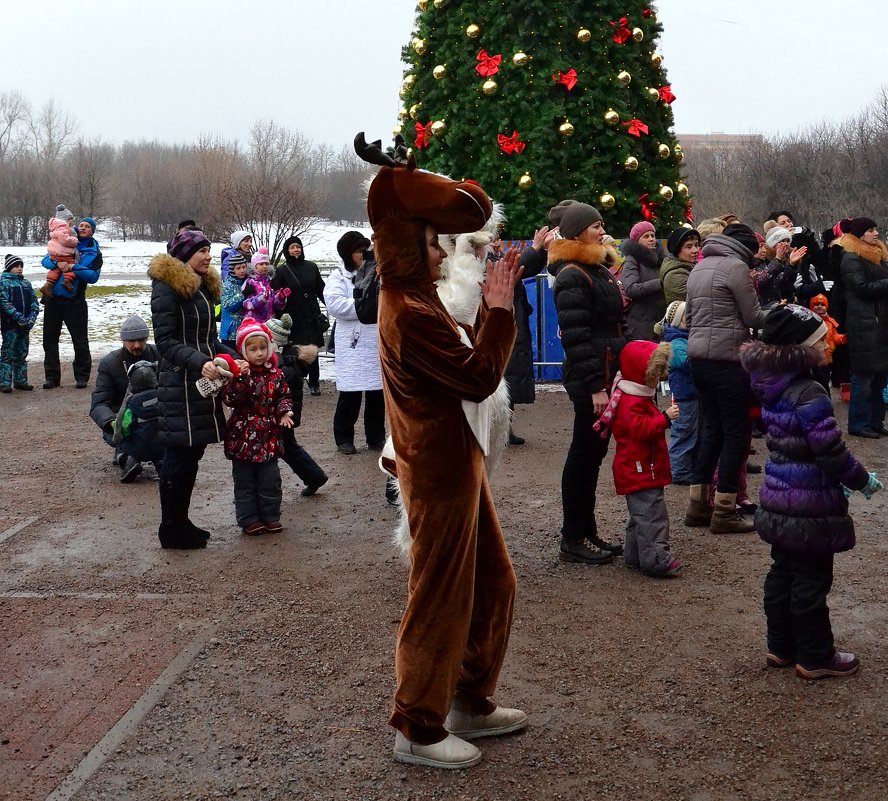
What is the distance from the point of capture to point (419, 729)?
4.06 m

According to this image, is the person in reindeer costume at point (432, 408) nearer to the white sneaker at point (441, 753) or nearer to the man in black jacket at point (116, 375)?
the white sneaker at point (441, 753)

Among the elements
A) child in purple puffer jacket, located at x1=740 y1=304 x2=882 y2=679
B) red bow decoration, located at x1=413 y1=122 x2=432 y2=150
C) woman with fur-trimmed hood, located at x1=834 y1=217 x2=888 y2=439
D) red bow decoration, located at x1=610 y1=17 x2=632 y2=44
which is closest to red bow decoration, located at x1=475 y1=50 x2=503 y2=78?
red bow decoration, located at x1=413 y1=122 x2=432 y2=150

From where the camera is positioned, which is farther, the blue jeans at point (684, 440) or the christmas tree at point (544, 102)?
the christmas tree at point (544, 102)

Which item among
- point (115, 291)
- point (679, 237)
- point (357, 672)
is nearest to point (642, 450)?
point (357, 672)

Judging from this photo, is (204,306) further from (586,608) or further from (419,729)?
(419,729)

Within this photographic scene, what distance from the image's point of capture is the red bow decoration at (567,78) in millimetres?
12461

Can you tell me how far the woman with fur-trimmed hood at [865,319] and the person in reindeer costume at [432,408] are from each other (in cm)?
681

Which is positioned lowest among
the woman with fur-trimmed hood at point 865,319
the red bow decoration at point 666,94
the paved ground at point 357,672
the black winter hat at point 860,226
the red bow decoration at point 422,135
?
the paved ground at point 357,672

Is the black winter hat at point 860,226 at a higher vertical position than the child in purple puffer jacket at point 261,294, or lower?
higher

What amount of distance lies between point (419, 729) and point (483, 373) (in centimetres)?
132

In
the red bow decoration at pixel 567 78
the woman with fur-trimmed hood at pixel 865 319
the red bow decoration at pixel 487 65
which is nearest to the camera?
the woman with fur-trimmed hood at pixel 865 319

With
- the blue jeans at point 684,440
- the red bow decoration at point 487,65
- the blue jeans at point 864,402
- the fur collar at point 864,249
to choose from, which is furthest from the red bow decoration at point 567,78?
the blue jeans at point 684,440

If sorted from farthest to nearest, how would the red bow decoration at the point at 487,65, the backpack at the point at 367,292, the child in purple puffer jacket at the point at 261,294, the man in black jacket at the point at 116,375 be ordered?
the red bow decoration at the point at 487,65, the child in purple puffer jacket at the point at 261,294, the man in black jacket at the point at 116,375, the backpack at the point at 367,292

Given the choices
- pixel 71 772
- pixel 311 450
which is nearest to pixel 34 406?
pixel 311 450
